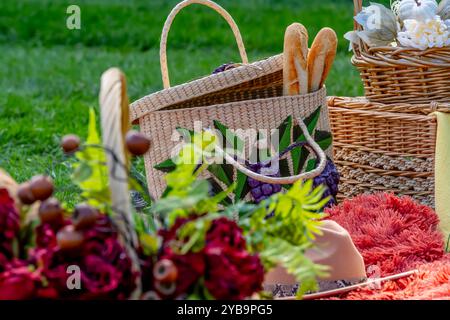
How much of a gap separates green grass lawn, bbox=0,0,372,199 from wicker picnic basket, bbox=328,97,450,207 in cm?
105

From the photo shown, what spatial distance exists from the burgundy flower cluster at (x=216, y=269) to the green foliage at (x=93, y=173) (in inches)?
4.8

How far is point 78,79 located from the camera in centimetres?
537

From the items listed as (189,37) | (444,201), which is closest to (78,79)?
(189,37)

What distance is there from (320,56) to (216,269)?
1479 millimetres

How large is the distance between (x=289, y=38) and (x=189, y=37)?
458 centimetres

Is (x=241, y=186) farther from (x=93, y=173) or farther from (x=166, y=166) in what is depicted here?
(x=93, y=173)

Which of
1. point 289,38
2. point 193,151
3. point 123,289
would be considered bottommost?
point 123,289

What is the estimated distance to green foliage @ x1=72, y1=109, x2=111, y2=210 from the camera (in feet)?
3.74

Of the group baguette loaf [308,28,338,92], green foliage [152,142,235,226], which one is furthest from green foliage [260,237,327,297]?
baguette loaf [308,28,338,92]

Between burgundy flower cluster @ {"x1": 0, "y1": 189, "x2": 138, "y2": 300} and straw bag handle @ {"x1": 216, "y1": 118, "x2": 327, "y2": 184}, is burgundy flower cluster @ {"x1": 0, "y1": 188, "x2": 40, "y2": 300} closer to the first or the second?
burgundy flower cluster @ {"x1": 0, "y1": 189, "x2": 138, "y2": 300}

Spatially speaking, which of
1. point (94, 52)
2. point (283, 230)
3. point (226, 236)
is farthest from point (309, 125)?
point (94, 52)

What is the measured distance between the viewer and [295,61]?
2414mm
